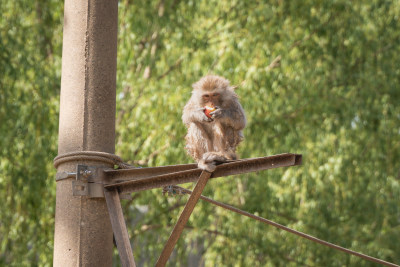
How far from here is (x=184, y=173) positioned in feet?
14.8

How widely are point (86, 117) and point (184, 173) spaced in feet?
2.50

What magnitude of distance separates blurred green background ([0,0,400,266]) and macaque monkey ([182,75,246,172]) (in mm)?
3851

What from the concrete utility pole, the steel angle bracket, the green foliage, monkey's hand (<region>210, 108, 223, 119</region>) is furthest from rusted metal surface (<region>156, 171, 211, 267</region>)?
the green foliage

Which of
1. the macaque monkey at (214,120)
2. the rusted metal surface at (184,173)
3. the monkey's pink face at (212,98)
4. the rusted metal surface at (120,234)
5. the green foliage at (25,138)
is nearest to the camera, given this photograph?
the rusted metal surface at (184,173)

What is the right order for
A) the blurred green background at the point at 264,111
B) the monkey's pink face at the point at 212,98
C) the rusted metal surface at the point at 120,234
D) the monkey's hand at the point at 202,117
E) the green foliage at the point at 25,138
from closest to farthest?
1. the rusted metal surface at the point at 120,234
2. the monkey's hand at the point at 202,117
3. the monkey's pink face at the point at 212,98
4. the green foliage at the point at 25,138
5. the blurred green background at the point at 264,111

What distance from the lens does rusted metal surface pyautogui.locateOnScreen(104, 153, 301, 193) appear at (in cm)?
425

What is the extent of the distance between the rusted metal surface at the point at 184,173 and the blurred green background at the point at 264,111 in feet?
15.9

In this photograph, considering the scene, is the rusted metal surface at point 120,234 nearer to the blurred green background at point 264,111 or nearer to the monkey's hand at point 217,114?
the monkey's hand at point 217,114

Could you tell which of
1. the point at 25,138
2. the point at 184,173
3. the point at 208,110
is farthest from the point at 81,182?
the point at 25,138

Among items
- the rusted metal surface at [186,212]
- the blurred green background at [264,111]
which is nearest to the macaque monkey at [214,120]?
the rusted metal surface at [186,212]

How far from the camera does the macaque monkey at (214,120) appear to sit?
Result: 227 inches

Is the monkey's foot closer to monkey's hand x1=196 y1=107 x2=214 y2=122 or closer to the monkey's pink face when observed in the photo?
monkey's hand x1=196 y1=107 x2=214 y2=122

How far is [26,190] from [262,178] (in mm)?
3814

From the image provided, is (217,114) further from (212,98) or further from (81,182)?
(81,182)
